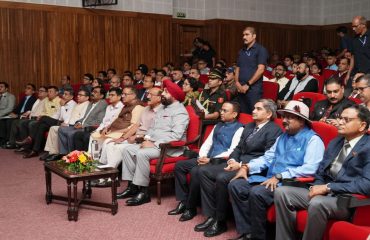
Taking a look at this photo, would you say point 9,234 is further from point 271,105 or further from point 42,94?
point 42,94

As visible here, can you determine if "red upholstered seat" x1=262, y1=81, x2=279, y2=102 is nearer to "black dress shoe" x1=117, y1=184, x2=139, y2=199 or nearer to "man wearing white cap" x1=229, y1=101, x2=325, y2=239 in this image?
"black dress shoe" x1=117, y1=184, x2=139, y2=199

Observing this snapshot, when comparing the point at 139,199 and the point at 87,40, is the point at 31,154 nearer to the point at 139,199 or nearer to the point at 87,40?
the point at 139,199

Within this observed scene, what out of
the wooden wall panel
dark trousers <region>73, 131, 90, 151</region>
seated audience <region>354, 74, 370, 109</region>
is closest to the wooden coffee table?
dark trousers <region>73, 131, 90, 151</region>

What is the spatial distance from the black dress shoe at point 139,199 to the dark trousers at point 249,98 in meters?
1.89

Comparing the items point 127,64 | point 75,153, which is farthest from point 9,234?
point 127,64

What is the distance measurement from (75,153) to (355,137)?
2581 millimetres

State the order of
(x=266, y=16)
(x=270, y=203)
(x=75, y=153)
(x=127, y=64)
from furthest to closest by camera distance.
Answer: (x=266, y=16)
(x=127, y=64)
(x=75, y=153)
(x=270, y=203)

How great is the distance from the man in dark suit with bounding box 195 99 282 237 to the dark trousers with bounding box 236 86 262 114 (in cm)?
181

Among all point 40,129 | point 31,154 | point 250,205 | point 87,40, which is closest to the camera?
point 250,205

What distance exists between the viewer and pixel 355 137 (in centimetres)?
319

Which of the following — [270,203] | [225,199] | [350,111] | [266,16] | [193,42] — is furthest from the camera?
[266,16]

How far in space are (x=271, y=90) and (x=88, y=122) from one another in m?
2.66

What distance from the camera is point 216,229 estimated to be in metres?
3.92

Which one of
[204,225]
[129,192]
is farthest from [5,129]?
[204,225]
